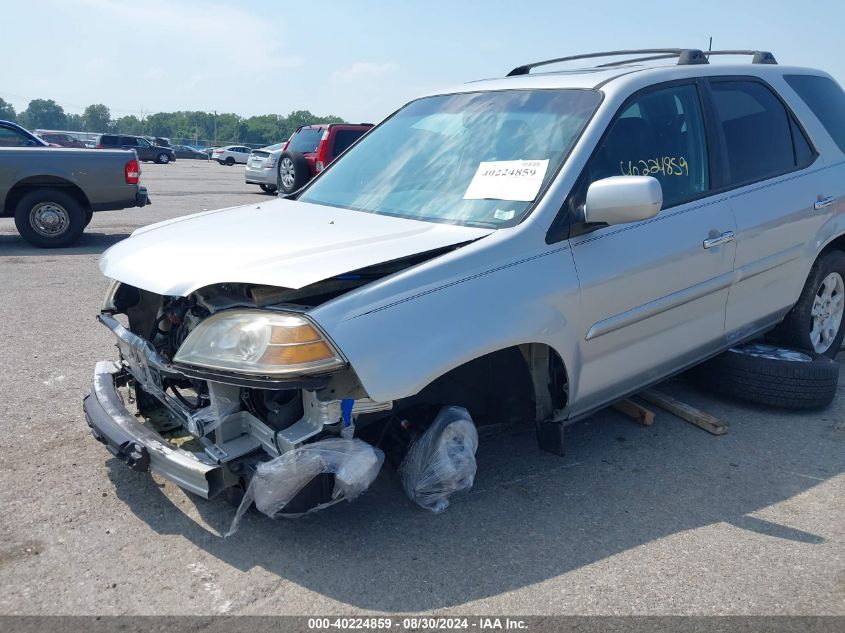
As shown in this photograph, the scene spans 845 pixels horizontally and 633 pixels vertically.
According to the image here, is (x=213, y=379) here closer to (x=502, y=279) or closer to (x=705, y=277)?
(x=502, y=279)

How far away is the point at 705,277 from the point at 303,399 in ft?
7.12

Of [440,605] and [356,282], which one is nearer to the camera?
[440,605]

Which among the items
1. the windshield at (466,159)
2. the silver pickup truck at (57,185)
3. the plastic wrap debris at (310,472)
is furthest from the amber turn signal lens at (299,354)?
the silver pickup truck at (57,185)

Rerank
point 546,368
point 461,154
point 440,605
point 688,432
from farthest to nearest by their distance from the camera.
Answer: point 688,432 < point 461,154 < point 546,368 < point 440,605

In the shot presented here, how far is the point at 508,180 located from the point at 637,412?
1.60 m

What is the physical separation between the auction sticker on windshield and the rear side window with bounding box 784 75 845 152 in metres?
2.38

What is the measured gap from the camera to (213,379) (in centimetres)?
278

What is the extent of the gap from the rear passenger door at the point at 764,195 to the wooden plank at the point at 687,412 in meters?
0.48

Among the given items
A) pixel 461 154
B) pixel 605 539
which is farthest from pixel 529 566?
pixel 461 154

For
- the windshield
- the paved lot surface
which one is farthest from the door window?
the paved lot surface

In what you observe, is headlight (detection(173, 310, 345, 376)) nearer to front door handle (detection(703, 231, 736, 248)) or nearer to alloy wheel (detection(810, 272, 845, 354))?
front door handle (detection(703, 231, 736, 248))

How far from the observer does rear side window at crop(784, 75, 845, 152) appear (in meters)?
4.88

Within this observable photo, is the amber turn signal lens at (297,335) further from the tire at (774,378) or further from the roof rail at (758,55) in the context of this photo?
the roof rail at (758,55)

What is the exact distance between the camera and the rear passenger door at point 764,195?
4156 millimetres
